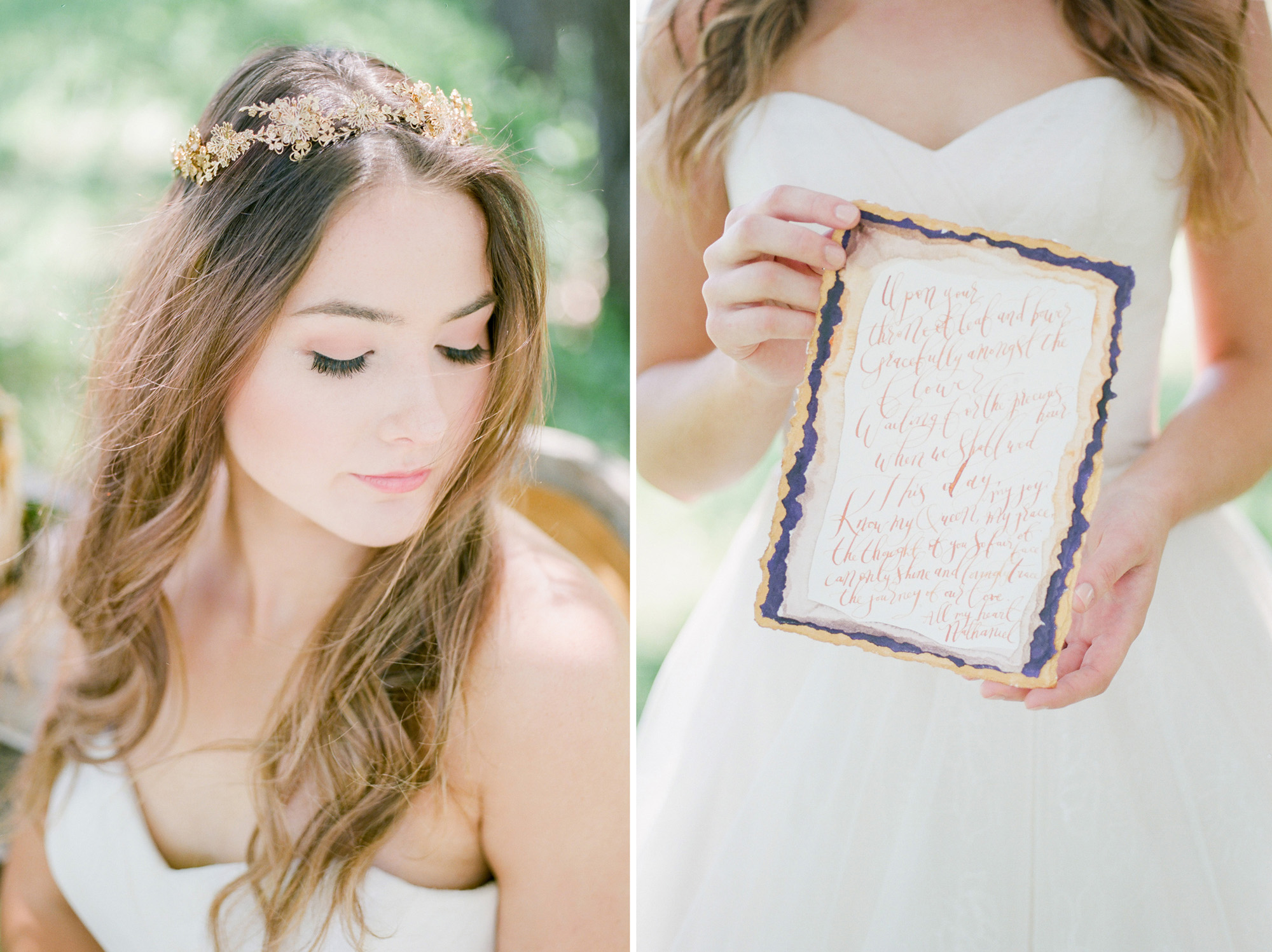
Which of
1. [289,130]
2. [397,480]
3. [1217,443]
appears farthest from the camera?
[1217,443]

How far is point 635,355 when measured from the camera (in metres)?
1.17

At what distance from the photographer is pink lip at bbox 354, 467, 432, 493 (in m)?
0.99

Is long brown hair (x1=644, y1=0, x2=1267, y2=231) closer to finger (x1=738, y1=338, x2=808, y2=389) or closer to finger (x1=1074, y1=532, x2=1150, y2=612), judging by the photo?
finger (x1=738, y1=338, x2=808, y2=389)

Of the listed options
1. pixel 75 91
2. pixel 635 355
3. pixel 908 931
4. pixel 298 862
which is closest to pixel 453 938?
pixel 298 862

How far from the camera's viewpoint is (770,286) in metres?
0.99

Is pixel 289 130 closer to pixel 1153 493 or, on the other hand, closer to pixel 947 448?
pixel 947 448

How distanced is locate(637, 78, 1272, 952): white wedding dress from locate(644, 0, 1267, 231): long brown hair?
3 cm

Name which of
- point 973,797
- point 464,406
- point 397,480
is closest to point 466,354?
point 464,406

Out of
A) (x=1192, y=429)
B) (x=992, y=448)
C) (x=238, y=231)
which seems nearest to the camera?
(x=238, y=231)

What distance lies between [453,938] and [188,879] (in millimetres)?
304

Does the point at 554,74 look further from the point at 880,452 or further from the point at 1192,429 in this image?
the point at 1192,429

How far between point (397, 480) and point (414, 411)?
8cm

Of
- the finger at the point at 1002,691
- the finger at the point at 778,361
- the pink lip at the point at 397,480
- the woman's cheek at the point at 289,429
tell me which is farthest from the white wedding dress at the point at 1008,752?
Answer: the woman's cheek at the point at 289,429

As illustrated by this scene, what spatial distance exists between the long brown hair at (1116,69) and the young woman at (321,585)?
272 mm
